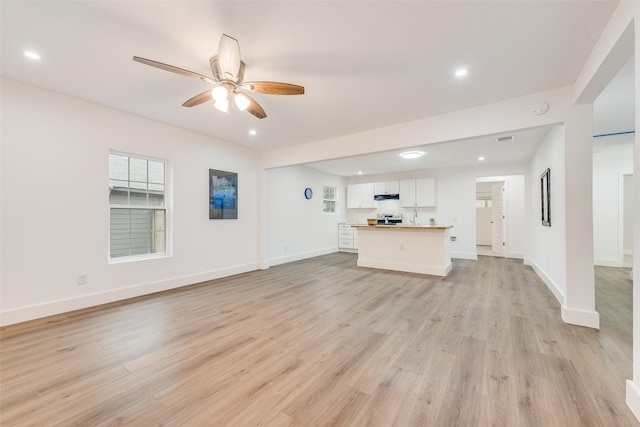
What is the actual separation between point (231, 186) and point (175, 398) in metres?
3.87

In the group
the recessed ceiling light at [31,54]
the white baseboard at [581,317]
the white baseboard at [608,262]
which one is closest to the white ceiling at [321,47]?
the recessed ceiling light at [31,54]

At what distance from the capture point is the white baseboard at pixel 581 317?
2570mm

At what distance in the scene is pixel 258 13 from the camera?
1771mm

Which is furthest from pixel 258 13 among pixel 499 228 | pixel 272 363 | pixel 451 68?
pixel 499 228

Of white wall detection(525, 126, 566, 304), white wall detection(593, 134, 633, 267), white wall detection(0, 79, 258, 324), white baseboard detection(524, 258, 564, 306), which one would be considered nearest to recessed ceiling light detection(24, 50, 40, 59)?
white wall detection(0, 79, 258, 324)

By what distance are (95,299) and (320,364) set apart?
3194 millimetres

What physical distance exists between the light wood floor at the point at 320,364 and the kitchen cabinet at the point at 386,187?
4.63 metres

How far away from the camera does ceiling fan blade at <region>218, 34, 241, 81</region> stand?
1.81 metres

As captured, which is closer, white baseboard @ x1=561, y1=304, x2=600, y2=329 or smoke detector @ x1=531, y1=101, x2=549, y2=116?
white baseboard @ x1=561, y1=304, x2=600, y2=329

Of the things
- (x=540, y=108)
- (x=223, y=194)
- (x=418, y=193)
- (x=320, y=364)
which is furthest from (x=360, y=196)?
(x=320, y=364)

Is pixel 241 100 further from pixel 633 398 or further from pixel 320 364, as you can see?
pixel 633 398

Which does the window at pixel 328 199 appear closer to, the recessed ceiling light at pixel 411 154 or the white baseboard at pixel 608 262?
the recessed ceiling light at pixel 411 154

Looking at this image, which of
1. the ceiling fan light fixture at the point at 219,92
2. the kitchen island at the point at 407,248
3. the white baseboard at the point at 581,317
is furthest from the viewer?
the kitchen island at the point at 407,248

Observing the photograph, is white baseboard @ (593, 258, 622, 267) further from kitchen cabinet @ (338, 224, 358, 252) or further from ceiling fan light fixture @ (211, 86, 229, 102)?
ceiling fan light fixture @ (211, 86, 229, 102)
